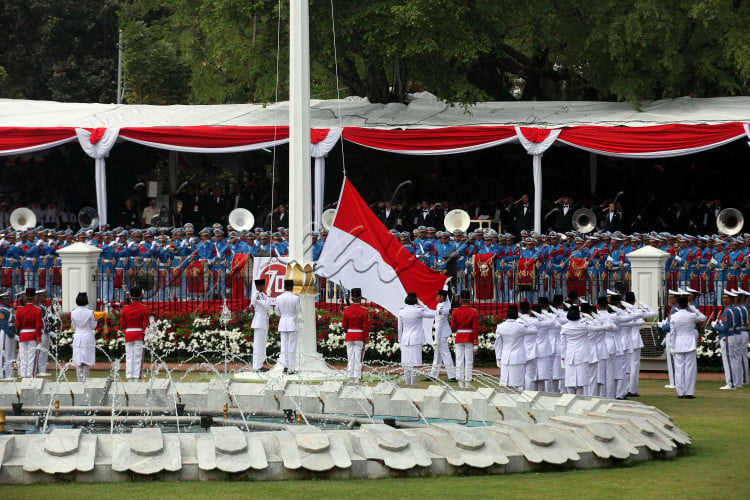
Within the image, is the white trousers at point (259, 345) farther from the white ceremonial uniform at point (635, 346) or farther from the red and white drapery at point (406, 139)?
the red and white drapery at point (406, 139)

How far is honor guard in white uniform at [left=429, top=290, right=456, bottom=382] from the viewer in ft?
67.9

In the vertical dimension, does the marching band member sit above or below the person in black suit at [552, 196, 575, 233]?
below

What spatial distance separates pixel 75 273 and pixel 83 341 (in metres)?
3.86

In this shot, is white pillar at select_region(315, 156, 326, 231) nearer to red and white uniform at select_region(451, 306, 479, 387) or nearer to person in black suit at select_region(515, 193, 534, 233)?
person in black suit at select_region(515, 193, 534, 233)

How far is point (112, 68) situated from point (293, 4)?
27.9 meters

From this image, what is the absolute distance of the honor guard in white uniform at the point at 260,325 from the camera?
68.3 feet

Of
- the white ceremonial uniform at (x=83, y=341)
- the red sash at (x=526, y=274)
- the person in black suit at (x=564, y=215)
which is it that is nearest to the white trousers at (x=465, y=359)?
the red sash at (x=526, y=274)

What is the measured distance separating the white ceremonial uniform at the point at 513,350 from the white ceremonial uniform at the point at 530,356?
0.05 metres

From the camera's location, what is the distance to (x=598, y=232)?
27.9 m

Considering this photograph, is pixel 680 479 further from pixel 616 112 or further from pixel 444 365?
pixel 616 112

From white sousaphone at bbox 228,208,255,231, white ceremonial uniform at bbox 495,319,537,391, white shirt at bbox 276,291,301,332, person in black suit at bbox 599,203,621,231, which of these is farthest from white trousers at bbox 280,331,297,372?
person in black suit at bbox 599,203,621,231

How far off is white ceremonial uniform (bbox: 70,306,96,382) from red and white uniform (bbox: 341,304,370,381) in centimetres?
384

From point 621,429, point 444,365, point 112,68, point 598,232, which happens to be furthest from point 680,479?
point 112,68

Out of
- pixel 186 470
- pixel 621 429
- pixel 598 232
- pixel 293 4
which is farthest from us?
pixel 598 232
